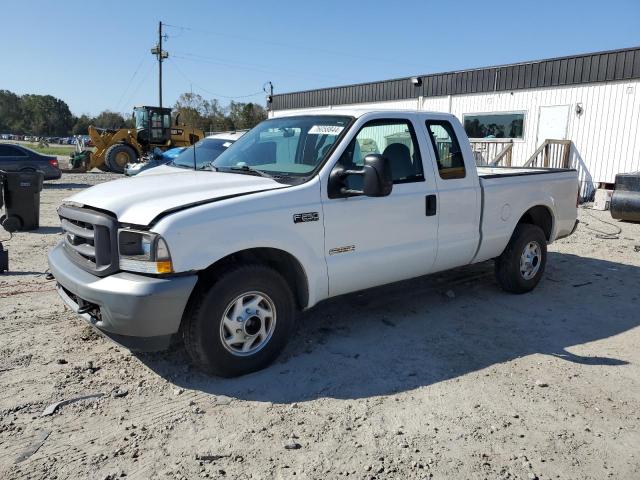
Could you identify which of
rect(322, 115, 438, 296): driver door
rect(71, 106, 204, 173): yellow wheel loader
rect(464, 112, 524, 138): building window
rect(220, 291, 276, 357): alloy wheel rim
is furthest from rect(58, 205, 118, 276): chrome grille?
rect(71, 106, 204, 173): yellow wheel loader

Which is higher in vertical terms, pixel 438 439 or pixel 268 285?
pixel 268 285

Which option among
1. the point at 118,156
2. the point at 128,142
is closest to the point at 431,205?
the point at 118,156

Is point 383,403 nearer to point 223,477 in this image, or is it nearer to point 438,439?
point 438,439

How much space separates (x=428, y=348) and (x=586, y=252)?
5.42 m

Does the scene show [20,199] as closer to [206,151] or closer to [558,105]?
[206,151]

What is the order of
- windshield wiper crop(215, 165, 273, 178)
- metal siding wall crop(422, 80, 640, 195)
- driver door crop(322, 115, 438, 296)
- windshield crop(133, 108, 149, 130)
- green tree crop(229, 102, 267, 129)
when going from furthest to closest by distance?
1. green tree crop(229, 102, 267, 129)
2. windshield crop(133, 108, 149, 130)
3. metal siding wall crop(422, 80, 640, 195)
4. windshield wiper crop(215, 165, 273, 178)
5. driver door crop(322, 115, 438, 296)

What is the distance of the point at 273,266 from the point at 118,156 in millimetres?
22842

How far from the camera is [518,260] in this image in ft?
19.6

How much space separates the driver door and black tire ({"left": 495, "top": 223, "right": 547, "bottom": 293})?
1.43 metres

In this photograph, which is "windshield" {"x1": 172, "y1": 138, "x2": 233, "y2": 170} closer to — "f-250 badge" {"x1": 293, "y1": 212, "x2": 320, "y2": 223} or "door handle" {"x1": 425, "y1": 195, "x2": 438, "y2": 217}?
"door handle" {"x1": 425, "y1": 195, "x2": 438, "y2": 217}

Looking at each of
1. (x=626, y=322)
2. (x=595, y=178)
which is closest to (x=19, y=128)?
(x=595, y=178)

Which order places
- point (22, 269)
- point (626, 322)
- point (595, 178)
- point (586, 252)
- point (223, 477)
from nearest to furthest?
1. point (223, 477)
2. point (626, 322)
3. point (22, 269)
4. point (586, 252)
5. point (595, 178)

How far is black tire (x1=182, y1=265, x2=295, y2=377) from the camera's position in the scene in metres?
3.57

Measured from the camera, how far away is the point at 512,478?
9.29 feet
